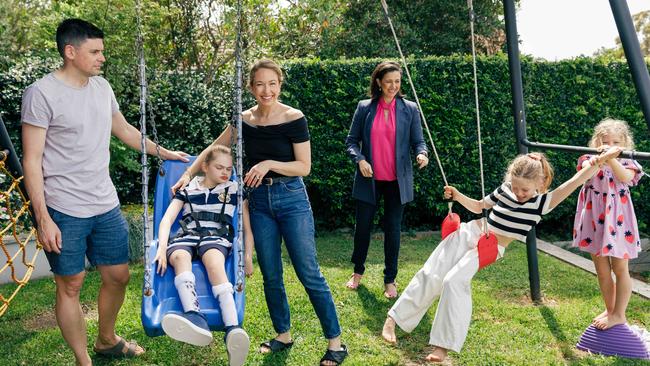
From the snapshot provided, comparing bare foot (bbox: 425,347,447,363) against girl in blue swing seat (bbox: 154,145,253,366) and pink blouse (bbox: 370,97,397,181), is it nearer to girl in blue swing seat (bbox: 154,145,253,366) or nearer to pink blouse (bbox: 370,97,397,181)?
girl in blue swing seat (bbox: 154,145,253,366)

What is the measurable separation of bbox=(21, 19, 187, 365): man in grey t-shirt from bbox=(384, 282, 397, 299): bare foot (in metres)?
2.26

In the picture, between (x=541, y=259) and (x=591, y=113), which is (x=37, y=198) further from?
(x=591, y=113)

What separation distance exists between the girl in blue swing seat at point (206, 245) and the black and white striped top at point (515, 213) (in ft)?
4.77

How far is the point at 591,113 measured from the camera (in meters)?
Answer: 7.43

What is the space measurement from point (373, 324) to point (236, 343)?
1557mm

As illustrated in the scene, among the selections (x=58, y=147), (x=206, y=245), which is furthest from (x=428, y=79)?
(x=58, y=147)

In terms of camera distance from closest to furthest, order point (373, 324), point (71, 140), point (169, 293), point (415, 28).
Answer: point (71, 140)
point (169, 293)
point (373, 324)
point (415, 28)

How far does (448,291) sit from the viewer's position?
3.26 meters

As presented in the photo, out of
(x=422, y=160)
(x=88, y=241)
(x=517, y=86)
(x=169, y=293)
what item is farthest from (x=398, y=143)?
(x=88, y=241)

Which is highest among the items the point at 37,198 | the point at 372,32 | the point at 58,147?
the point at 372,32

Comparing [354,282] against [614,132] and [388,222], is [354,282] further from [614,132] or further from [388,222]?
[614,132]

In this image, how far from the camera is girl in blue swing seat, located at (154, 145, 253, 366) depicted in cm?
283

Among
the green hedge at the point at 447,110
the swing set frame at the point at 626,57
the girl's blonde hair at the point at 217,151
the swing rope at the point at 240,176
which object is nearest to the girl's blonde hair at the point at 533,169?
the swing set frame at the point at 626,57

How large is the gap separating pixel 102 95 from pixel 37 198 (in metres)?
0.63
